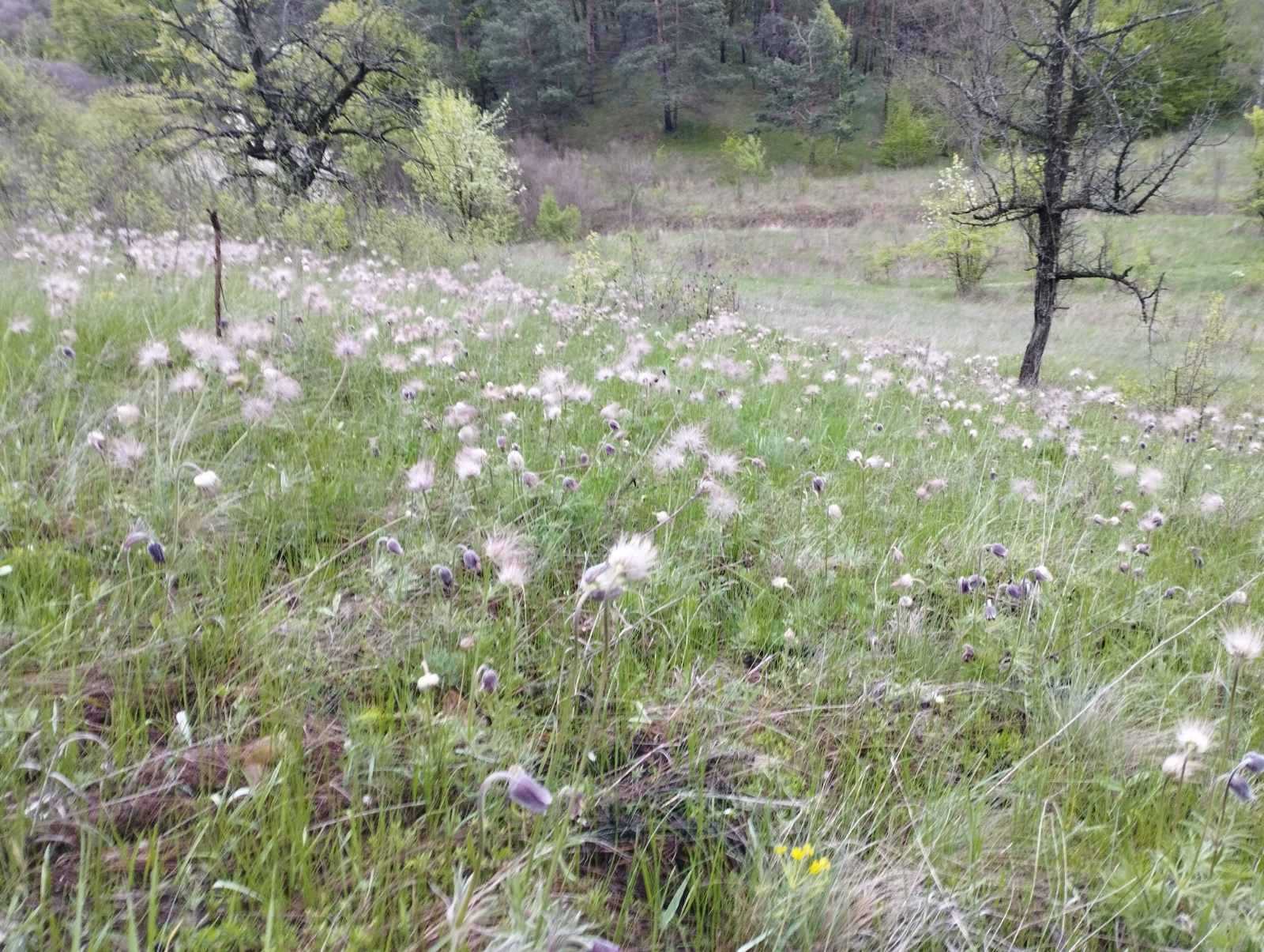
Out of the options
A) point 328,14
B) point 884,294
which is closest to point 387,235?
point 328,14

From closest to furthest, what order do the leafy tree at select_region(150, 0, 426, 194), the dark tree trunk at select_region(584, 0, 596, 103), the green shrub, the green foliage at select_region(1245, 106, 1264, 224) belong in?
the green shrub
the leafy tree at select_region(150, 0, 426, 194)
the green foliage at select_region(1245, 106, 1264, 224)
the dark tree trunk at select_region(584, 0, 596, 103)

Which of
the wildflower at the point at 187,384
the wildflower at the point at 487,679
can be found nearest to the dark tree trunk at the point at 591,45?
the wildflower at the point at 187,384

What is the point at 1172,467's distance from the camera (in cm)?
457

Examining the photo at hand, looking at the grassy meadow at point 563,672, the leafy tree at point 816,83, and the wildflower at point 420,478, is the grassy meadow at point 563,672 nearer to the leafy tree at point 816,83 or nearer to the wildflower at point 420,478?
the wildflower at point 420,478

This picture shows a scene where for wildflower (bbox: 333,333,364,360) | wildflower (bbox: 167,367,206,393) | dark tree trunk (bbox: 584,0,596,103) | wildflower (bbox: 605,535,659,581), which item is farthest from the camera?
dark tree trunk (bbox: 584,0,596,103)

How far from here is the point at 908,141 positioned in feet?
159

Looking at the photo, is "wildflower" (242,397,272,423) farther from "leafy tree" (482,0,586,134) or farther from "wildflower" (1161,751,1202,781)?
"leafy tree" (482,0,586,134)

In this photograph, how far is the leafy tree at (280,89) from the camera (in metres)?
14.1

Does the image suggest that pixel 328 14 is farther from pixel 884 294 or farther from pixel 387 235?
pixel 884 294

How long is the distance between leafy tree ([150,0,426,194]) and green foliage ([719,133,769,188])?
111 ft

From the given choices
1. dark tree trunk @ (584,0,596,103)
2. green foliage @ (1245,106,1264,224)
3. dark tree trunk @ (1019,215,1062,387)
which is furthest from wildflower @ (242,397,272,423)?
dark tree trunk @ (584,0,596,103)

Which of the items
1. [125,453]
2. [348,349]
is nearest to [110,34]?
[348,349]

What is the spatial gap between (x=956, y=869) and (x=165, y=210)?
10.7 m

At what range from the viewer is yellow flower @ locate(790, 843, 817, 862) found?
121cm
